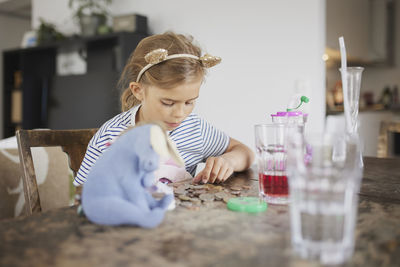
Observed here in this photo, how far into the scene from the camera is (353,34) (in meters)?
3.71

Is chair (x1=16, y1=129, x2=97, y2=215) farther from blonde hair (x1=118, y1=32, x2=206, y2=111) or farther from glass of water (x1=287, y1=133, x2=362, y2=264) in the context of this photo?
glass of water (x1=287, y1=133, x2=362, y2=264)

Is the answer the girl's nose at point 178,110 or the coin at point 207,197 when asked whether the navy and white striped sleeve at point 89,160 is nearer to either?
the girl's nose at point 178,110

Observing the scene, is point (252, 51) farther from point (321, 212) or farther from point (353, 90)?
point (321, 212)

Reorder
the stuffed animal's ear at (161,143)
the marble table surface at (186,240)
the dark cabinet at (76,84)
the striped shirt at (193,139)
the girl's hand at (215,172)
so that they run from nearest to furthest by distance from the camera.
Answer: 1. the marble table surface at (186,240)
2. the stuffed animal's ear at (161,143)
3. the girl's hand at (215,172)
4. the striped shirt at (193,139)
5. the dark cabinet at (76,84)

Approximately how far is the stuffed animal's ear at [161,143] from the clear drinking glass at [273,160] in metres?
0.21

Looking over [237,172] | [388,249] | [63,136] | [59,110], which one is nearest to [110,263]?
[388,249]

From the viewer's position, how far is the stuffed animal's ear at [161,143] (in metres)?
0.48

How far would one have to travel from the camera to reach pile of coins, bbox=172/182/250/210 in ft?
2.02

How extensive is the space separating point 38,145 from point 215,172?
510mm

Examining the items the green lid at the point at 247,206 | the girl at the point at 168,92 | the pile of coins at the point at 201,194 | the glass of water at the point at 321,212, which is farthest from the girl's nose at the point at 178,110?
the glass of water at the point at 321,212

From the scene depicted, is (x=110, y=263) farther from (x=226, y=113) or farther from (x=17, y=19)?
(x=17, y=19)

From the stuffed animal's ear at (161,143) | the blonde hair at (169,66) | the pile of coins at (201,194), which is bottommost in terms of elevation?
the pile of coins at (201,194)

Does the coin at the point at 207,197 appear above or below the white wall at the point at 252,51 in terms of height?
below

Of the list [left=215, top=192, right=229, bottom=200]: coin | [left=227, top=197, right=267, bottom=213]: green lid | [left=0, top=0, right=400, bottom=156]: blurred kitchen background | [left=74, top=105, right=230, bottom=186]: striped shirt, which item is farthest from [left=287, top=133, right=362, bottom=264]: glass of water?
[left=0, top=0, right=400, bottom=156]: blurred kitchen background
